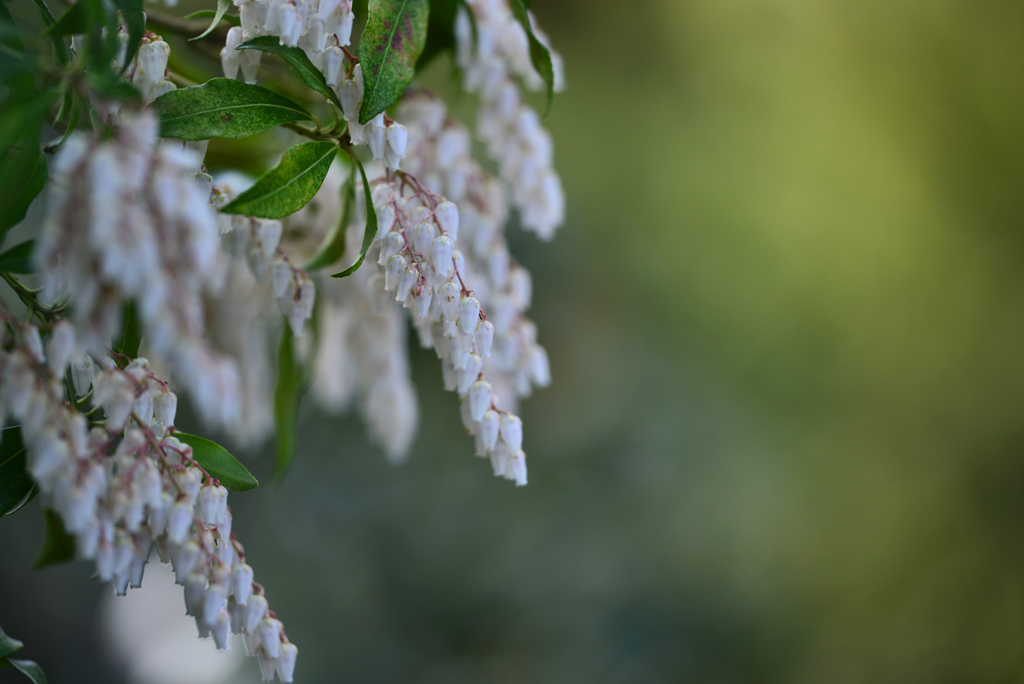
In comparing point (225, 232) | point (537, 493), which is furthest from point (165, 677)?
point (225, 232)

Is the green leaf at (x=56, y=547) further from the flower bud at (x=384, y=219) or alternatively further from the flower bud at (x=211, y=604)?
the flower bud at (x=384, y=219)

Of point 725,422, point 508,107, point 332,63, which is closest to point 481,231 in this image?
point 508,107

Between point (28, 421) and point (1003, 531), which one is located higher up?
point (28, 421)

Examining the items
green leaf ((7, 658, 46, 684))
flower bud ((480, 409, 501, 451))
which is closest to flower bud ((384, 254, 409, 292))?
Answer: flower bud ((480, 409, 501, 451))

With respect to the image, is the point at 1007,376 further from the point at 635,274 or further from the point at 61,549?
the point at 61,549

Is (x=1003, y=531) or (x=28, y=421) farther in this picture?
(x=1003, y=531)

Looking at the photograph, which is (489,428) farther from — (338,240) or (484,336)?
(338,240)

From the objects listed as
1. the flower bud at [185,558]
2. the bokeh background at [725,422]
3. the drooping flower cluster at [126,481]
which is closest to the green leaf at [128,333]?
the drooping flower cluster at [126,481]

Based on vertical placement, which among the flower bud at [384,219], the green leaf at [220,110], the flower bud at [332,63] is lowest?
the flower bud at [384,219]
